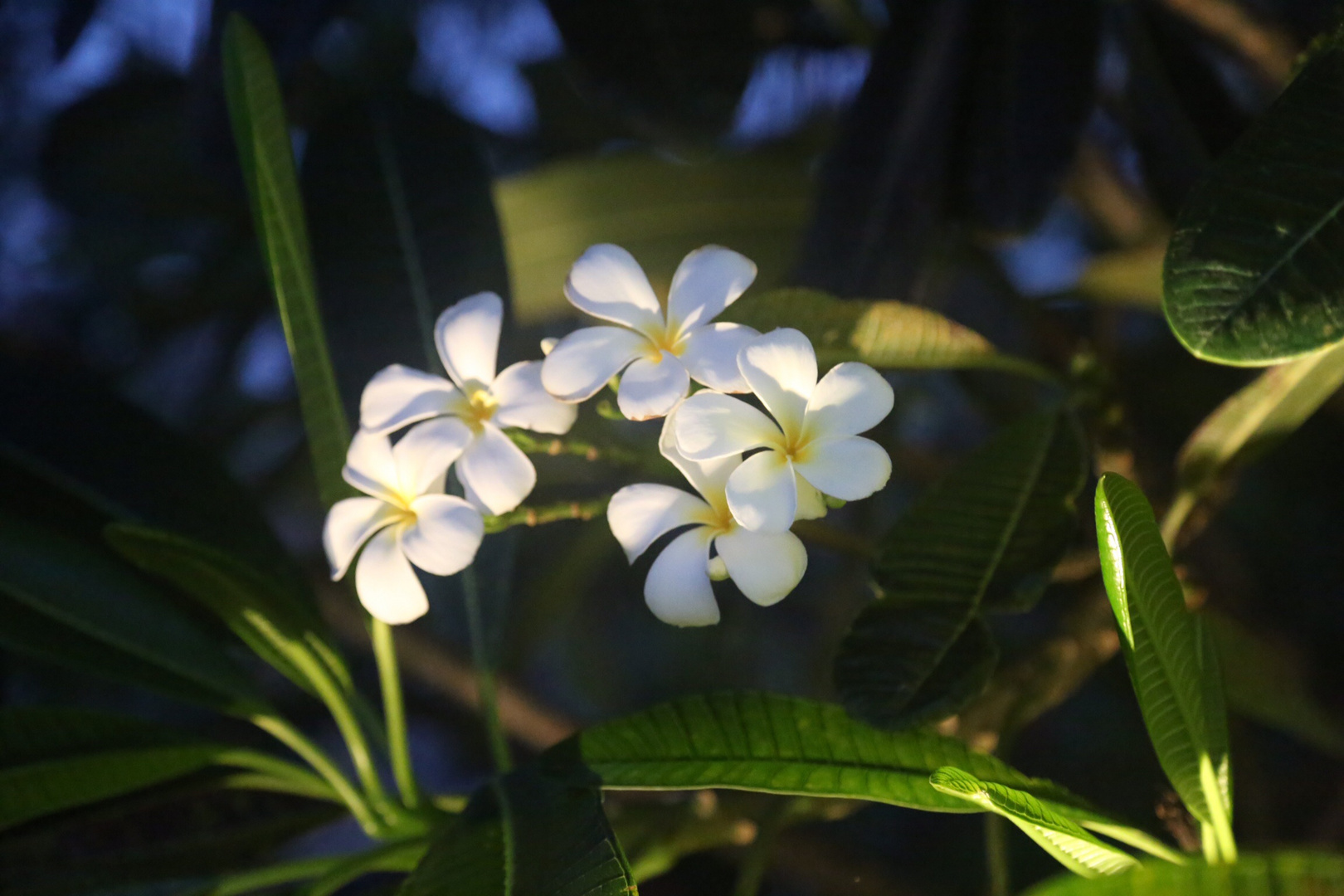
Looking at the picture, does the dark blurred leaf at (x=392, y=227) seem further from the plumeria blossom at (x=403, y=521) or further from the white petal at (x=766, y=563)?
the white petal at (x=766, y=563)

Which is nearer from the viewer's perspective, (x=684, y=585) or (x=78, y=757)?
(x=684, y=585)

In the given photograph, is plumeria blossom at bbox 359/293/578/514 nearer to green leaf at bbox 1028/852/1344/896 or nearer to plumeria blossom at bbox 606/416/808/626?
plumeria blossom at bbox 606/416/808/626

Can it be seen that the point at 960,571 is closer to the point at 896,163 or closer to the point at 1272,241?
the point at 1272,241

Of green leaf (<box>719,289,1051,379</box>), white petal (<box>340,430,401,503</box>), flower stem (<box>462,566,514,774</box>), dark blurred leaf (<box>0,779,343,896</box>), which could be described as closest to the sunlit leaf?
green leaf (<box>719,289,1051,379</box>)

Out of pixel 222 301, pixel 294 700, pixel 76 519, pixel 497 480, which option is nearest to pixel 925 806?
pixel 497 480

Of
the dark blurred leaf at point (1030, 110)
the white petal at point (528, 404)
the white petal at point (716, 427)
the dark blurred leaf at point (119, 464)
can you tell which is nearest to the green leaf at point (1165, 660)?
the white petal at point (716, 427)

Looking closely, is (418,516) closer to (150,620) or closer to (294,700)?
(150,620)

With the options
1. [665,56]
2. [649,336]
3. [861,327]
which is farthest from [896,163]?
[649,336]
